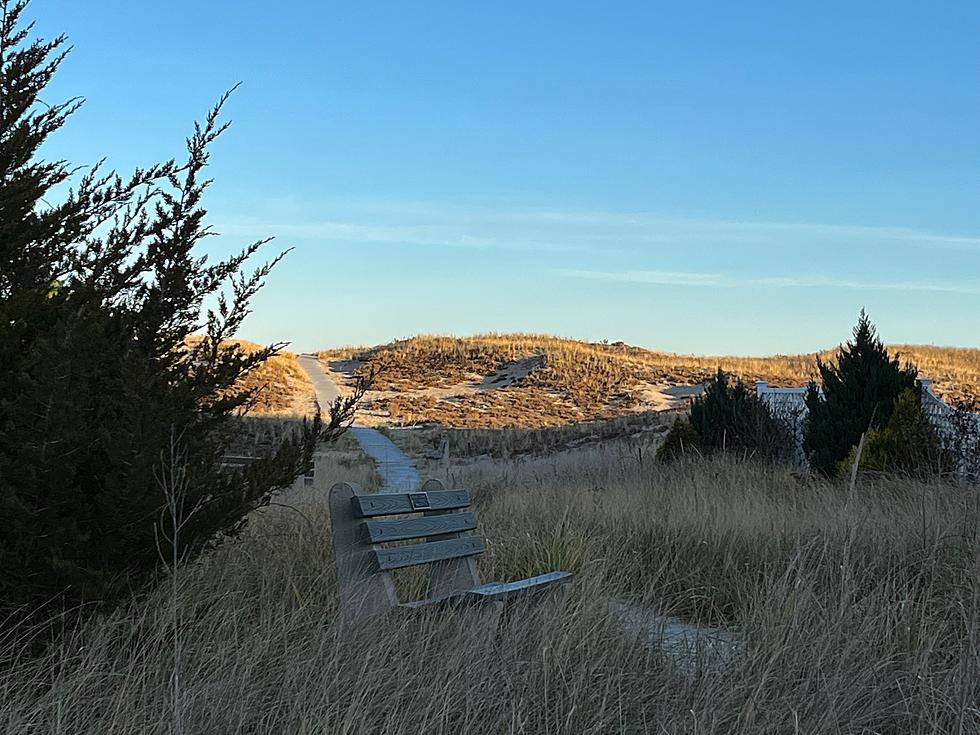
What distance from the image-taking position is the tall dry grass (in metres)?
3.17

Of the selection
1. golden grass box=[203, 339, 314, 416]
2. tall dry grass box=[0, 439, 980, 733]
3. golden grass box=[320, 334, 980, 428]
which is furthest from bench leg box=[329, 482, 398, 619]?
golden grass box=[203, 339, 314, 416]

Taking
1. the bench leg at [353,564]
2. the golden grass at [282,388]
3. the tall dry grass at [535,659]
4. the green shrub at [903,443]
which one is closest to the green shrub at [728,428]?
the green shrub at [903,443]

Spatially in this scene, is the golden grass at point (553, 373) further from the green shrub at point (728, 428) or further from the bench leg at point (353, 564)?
the bench leg at point (353, 564)

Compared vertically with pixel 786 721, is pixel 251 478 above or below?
above

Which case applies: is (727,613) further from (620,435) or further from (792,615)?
(620,435)

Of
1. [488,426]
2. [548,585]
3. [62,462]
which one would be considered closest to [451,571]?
[548,585]

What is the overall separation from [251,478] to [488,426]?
26.4 m

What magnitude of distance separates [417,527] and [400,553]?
26cm

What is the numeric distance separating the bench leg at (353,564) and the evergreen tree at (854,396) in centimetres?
940

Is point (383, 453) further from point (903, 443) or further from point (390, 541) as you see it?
point (390, 541)

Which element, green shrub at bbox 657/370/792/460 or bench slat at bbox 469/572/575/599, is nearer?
bench slat at bbox 469/572/575/599

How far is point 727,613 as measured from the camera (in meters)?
5.39

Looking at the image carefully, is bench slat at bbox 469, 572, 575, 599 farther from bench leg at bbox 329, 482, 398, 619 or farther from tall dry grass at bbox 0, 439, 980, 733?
bench leg at bbox 329, 482, 398, 619

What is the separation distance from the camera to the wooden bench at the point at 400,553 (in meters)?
4.17
